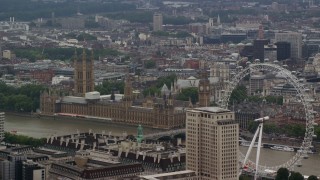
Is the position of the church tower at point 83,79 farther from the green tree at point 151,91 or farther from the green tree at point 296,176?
the green tree at point 296,176

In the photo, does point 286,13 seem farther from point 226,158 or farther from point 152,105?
point 226,158

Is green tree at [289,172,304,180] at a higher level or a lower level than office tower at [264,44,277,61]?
higher

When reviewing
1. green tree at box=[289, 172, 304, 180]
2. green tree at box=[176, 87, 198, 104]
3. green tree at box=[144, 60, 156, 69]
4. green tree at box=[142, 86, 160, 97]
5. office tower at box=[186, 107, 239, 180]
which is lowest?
green tree at box=[144, 60, 156, 69]

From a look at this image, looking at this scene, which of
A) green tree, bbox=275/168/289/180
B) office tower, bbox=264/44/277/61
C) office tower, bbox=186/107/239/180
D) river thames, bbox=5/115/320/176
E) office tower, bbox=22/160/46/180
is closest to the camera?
office tower, bbox=186/107/239/180

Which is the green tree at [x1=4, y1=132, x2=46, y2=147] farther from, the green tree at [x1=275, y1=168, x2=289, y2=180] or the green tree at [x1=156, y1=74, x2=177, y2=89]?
the green tree at [x1=156, y1=74, x2=177, y2=89]

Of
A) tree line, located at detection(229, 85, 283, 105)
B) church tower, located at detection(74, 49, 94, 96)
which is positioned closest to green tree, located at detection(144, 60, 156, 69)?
church tower, located at detection(74, 49, 94, 96)

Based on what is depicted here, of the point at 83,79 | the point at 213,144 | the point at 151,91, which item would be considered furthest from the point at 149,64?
the point at 213,144

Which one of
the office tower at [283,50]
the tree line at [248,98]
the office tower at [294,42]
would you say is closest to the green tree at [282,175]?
the tree line at [248,98]
